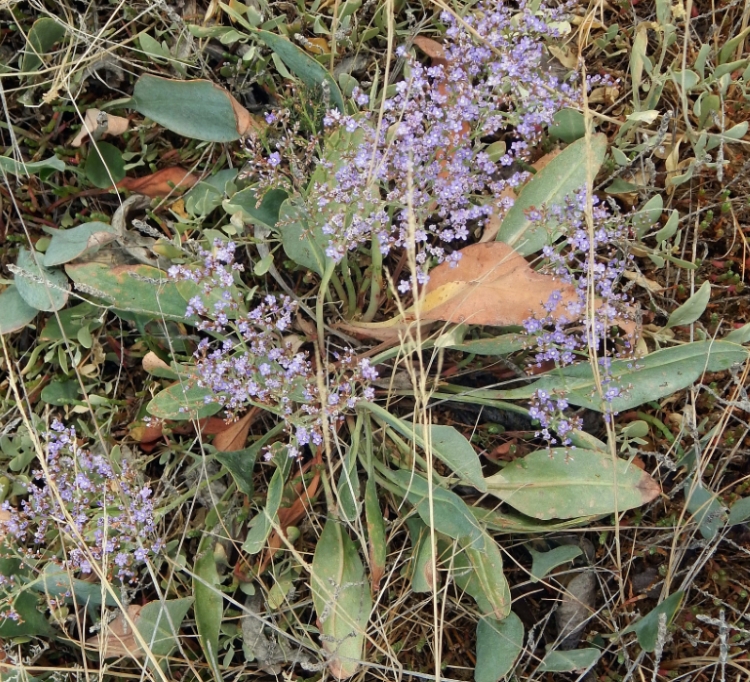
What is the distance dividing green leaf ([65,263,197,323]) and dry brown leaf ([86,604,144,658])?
33.2 inches

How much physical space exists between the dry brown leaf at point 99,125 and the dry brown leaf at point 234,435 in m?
0.94

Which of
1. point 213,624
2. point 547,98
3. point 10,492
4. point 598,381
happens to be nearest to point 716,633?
point 598,381

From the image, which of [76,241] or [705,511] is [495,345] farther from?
[76,241]

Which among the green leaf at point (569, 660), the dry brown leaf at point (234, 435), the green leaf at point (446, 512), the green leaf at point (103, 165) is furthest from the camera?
the green leaf at point (103, 165)

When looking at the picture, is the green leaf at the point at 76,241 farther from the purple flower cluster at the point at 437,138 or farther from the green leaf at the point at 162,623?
the green leaf at the point at 162,623

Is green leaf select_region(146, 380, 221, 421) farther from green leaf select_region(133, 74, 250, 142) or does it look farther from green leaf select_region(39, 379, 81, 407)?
green leaf select_region(133, 74, 250, 142)

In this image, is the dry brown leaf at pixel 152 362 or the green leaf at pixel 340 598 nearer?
the green leaf at pixel 340 598

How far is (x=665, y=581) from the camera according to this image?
6.40ft

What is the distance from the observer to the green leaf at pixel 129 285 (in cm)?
189

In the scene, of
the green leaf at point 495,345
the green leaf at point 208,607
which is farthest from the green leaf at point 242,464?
the green leaf at point 495,345

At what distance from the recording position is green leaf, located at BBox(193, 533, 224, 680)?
6.22 ft

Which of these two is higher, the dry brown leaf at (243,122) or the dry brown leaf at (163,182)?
the dry brown leaf at (243,122)

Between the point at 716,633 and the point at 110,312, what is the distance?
2.05 meters

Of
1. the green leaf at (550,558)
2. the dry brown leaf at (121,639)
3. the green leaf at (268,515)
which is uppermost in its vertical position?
the green leaf at (268,515)
